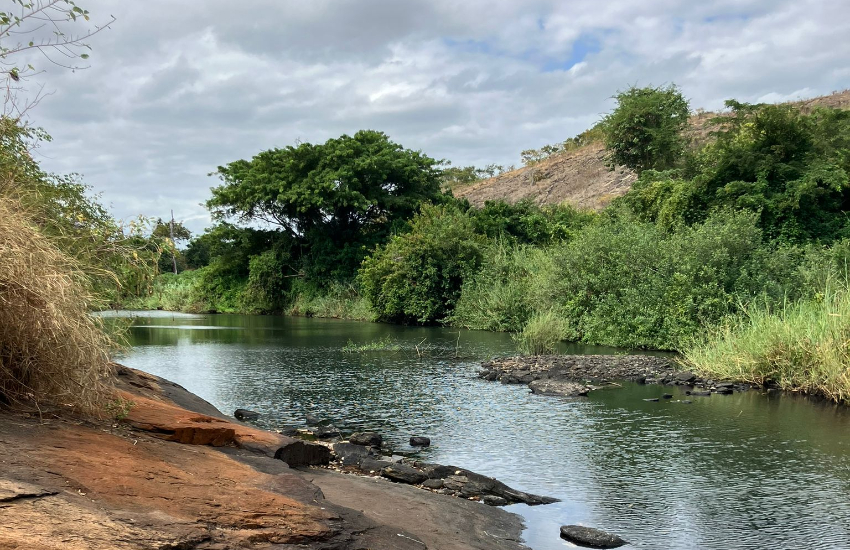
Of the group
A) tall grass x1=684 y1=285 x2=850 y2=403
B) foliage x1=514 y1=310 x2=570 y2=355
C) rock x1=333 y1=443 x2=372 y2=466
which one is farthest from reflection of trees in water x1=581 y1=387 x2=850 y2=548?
foliage x1=514 y1=310 x2=570 y2=355

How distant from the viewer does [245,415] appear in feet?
43.4

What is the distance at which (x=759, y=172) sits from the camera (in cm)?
2586

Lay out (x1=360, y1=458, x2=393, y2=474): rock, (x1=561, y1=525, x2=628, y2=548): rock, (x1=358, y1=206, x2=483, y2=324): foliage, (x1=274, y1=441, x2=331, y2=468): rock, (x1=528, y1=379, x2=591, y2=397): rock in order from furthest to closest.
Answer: (x1=358, y1=206, x2=483, y2=324): foliage
(x1=528, y1=379, x2=591, y2=397): rock
(x1=360, y1=458, x2=393, y2=474): rock
(x1=274, y1=441, x2=331, y2=468): rock
(x1=561, y1=525, x2=628, y2=548): rock

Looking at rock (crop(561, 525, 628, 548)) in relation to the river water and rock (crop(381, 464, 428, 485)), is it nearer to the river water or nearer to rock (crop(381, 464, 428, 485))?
the river water

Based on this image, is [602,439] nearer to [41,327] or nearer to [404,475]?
[404,475]

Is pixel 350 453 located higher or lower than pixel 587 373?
lower

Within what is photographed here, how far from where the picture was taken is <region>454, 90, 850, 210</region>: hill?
55.8 meters

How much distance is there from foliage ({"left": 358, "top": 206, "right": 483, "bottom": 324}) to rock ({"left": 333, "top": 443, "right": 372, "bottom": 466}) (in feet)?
78.4

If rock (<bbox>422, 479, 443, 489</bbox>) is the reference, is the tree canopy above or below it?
above

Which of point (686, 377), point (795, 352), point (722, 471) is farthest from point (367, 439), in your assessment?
point (795, 352)

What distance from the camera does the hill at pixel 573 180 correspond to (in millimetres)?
55812

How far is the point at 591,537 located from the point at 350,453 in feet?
13.2

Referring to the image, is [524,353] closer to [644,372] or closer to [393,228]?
[644,372]

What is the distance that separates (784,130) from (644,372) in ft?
43.9
